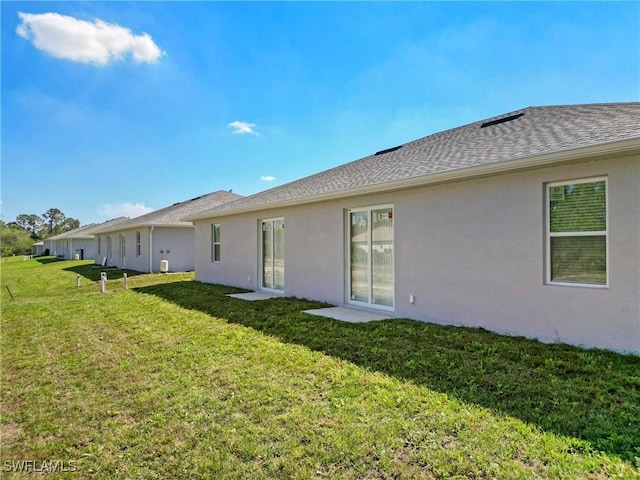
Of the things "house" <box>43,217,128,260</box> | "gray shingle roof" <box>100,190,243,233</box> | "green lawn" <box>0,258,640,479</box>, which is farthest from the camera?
"house" <box>43,217,128,260</box>

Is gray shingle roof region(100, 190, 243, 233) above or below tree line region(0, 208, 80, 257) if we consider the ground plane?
below

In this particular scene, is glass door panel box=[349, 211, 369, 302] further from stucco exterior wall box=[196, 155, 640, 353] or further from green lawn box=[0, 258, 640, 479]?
green lawn box=[0, 258, 640, 479]

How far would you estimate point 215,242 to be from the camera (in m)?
15.2

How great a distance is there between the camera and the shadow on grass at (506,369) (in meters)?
3.21

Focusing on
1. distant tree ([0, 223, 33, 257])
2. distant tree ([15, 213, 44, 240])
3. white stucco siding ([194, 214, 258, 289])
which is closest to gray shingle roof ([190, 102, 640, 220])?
white stucco siding ([194, 214, 258, 289])

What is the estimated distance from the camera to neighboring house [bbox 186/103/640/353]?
4953 millimetres

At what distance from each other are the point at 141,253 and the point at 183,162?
5913 millimetres

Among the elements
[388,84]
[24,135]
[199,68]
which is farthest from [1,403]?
[24,135]

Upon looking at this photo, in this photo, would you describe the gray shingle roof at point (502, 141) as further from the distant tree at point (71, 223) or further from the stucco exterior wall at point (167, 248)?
the distant tree at point (71, 223)

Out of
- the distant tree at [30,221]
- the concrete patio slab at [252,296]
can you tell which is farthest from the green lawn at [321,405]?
the distant tree at [30,221]

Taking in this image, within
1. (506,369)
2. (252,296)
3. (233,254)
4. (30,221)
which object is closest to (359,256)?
(252,296)

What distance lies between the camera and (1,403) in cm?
438

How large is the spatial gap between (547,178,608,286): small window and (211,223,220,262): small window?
39.4ft

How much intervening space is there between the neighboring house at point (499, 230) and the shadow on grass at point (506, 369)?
1.99 feet
